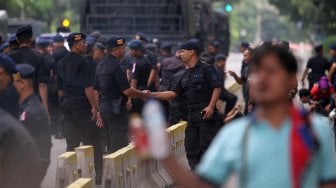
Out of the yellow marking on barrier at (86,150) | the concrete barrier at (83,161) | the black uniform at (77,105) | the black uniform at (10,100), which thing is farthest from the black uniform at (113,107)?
the black uniform at (10,100)

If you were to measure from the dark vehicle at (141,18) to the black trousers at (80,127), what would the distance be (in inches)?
449

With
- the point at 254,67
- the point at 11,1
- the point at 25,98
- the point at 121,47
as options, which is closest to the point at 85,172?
the point at 25,98

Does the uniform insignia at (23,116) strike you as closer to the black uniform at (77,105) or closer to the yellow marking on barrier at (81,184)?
the yellow marking on barrier at (81,184)

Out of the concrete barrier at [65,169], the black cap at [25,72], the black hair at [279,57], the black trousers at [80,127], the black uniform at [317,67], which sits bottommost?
the black uniform at [317,67]

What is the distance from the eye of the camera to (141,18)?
26.3 meters

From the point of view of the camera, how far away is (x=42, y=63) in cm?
1430

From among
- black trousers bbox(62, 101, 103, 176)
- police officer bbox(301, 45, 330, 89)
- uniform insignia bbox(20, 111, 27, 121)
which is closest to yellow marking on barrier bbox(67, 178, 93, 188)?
uniform insignia bbox(20, 111, 27, 121)

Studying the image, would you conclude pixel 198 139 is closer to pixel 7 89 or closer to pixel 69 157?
pixel 69 157

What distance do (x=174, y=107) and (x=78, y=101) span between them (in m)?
1.85

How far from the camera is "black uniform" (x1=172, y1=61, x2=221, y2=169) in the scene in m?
12.9

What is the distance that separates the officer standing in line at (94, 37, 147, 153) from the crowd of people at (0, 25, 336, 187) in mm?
14

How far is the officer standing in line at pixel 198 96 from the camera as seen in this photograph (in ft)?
42.1

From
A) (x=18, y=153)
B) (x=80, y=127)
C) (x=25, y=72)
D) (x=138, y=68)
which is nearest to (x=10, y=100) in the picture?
(x=25, y=72)

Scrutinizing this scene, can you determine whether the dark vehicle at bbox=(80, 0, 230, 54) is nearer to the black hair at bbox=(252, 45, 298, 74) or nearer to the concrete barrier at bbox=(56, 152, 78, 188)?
the concrete barrier at bbox=(56, 152, 78, 188)
